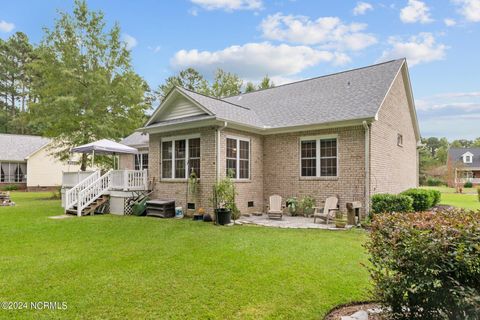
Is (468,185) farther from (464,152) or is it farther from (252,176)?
(252,176)

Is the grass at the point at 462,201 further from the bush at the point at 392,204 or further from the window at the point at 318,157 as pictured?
the window at the point at 318,157

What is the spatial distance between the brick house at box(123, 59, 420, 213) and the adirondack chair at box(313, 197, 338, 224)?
0.43 meters

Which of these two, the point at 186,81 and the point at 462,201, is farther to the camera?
the point at 186,81

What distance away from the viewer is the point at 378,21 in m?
12.1

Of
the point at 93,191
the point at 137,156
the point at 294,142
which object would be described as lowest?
the point at 93,191

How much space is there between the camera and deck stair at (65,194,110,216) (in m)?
12.3

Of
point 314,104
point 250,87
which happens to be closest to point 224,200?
point 314,104

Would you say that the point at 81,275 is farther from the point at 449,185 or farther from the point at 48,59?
the point at 449,185

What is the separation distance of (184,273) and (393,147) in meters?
11.4

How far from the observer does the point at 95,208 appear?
12.7 meters

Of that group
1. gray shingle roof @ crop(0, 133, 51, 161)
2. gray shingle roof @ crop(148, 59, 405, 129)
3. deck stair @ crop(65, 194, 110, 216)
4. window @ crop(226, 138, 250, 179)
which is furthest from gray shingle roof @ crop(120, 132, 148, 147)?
gray shingle roof @ crop(0, 133, 51, 161)

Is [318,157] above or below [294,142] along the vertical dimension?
below

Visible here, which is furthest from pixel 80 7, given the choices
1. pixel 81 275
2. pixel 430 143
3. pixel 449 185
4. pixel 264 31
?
pixel 430 143

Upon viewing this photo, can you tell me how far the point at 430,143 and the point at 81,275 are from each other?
99.4 meters
